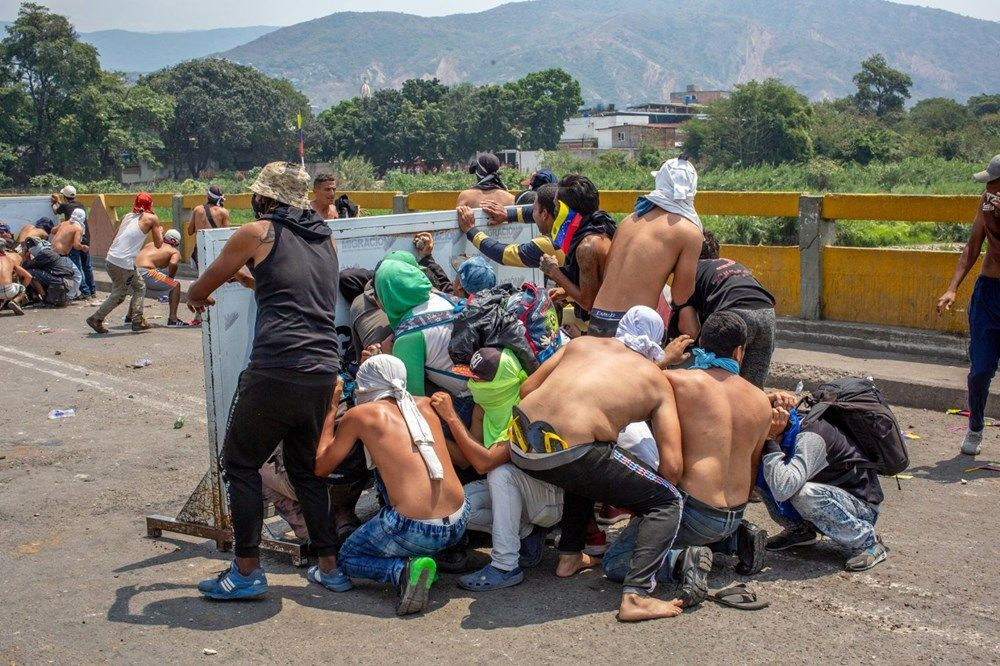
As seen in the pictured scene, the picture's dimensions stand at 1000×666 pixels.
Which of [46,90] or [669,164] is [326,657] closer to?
[669,164]

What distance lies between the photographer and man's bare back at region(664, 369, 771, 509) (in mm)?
4754

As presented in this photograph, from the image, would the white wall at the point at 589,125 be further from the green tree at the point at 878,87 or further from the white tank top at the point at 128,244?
the white tank top at the point at 128,244

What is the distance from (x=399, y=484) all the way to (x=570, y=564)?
95 centimetres

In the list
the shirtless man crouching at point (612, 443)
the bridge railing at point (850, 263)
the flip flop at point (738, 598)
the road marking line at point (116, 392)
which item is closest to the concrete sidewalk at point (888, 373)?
the bridge railing at point (850, 263)

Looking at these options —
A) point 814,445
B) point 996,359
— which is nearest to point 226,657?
point 814,445

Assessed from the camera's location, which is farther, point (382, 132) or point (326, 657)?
point (382, 132)

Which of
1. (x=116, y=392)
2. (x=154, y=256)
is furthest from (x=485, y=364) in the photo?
(x=154, y=256)

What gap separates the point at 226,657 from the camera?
13.8 ft

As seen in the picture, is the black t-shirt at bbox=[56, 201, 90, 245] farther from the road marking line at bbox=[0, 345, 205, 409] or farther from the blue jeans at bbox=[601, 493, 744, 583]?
the blue jeans at bbox=[601, 493, 744, 583]

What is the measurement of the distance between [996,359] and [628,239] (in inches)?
107

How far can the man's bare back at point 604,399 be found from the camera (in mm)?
4609

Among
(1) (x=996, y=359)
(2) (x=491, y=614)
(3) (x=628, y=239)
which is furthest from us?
(1) (x=996, y=359)

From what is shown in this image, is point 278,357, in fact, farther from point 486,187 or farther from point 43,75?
point 43,75

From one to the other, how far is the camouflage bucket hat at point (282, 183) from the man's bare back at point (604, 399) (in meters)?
1.41
